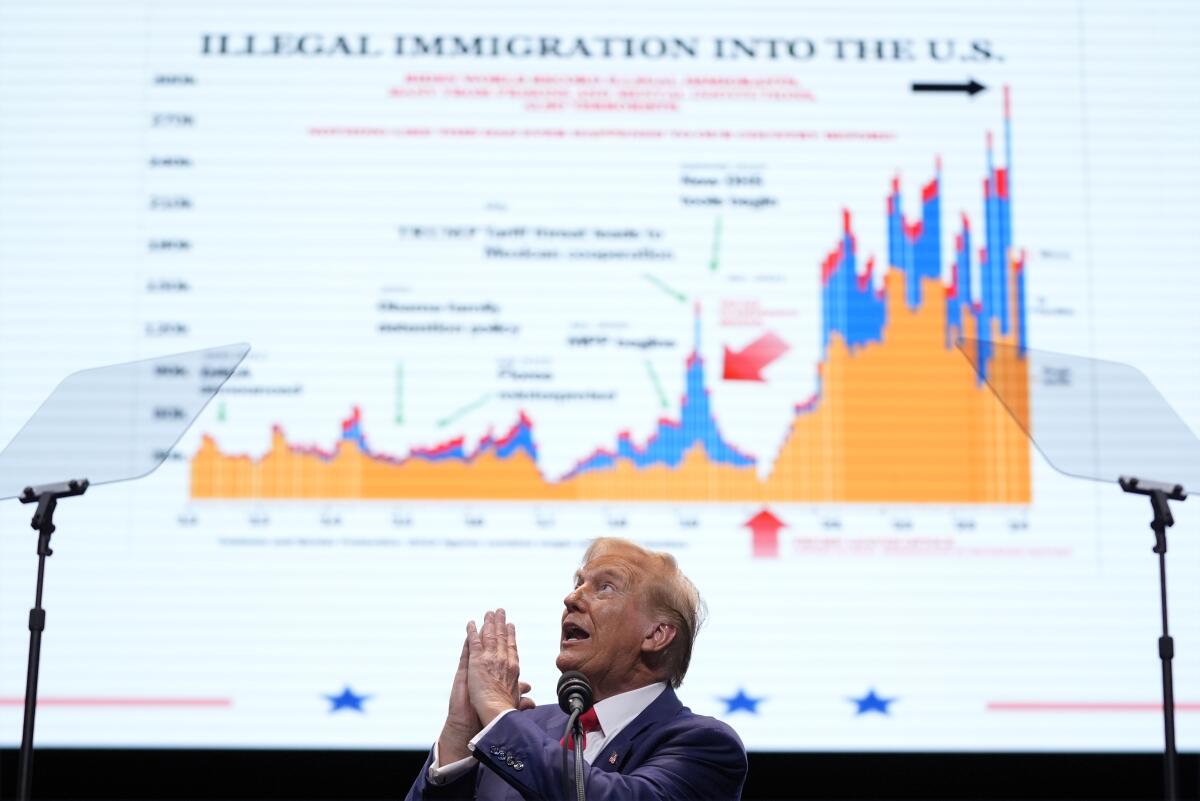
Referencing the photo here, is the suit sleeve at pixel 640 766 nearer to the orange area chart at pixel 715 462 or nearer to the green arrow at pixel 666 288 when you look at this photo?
the orange area chart at pixel 715 462

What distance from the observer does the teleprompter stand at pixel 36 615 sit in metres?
2.16

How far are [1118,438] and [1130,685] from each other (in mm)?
1147

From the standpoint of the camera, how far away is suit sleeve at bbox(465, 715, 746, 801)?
2.05 m

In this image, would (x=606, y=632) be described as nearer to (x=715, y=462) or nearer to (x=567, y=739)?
(x=567, y=739)

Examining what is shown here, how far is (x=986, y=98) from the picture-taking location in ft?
11.8

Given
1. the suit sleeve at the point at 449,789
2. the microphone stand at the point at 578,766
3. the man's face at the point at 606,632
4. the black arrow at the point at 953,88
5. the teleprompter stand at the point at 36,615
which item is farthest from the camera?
the black arrow at the point at 953,88

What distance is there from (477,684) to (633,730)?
286 mm

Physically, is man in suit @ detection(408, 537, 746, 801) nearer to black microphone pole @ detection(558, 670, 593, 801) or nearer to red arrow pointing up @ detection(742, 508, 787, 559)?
black microphone pole @ detection(558, 670, 593, 801)

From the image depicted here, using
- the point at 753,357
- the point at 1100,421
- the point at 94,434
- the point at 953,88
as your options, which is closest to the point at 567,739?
the point at 1100,421

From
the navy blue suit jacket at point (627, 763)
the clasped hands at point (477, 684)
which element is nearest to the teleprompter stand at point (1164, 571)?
the navy blue suit jacket at point (627, 763)

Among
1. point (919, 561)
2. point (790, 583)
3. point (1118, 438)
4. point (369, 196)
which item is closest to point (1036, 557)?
point (919, 561)

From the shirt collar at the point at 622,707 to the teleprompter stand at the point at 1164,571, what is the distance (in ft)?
2.76

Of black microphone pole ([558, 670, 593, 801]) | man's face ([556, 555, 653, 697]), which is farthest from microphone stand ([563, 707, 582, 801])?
man's face ([556, 555, 653, 697])

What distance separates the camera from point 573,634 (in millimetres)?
2438
